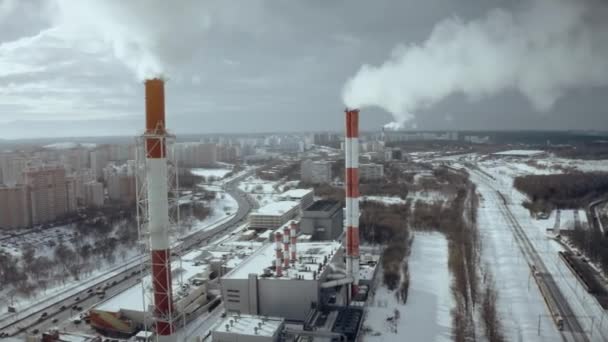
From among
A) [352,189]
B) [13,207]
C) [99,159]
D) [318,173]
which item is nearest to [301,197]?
[318,173]

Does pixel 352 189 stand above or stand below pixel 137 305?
above

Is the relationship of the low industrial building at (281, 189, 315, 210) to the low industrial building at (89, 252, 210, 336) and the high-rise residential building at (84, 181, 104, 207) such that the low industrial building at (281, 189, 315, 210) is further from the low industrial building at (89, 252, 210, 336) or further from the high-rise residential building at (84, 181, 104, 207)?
the low industrial building at (89, 252, 210, 336)

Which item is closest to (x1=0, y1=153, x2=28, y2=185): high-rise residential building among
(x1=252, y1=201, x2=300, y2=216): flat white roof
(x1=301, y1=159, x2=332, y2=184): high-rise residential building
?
(x1=252, y1=201, x2=300, y2=216): flat white roof

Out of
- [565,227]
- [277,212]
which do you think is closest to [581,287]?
[565,227]

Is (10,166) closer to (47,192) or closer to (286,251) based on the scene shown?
(47,192)

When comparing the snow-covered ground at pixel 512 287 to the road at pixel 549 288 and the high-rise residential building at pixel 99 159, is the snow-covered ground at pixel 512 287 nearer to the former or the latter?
the road at pixel 549 288
